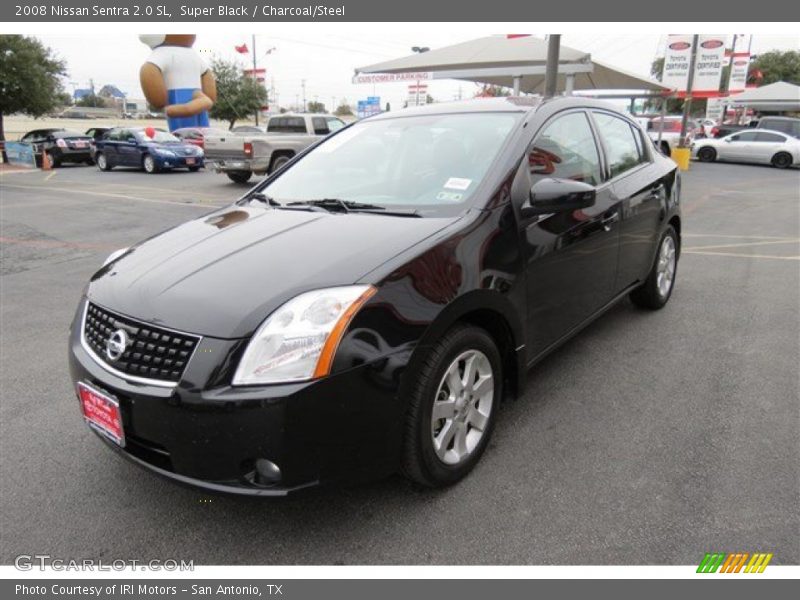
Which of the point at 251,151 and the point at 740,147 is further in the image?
Answer: the point at 740,147

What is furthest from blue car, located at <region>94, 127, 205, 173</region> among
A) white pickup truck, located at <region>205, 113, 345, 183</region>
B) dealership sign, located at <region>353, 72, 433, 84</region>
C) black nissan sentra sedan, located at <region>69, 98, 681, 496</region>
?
black nissan sentra sedan, located at <region>69, 98, 681, 496</region>

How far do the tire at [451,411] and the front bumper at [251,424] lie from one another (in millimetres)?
141

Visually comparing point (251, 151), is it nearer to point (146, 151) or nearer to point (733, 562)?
point (146, 151)

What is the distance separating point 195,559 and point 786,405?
3148 mm

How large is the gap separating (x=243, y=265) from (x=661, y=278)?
148 inches

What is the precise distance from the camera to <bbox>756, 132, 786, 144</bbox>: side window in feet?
71.2

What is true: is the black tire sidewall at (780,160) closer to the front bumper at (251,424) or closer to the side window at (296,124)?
the side window at (296,124)

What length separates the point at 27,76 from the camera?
2434cm

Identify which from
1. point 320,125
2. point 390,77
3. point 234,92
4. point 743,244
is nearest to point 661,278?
point 743,244

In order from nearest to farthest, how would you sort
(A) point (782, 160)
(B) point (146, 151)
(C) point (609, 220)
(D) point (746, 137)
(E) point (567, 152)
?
(E) point (567, 152) < (C) point (609, 220) < (B) point (146, 151) < (A) point (782, 160) < (D) point (746, 137)

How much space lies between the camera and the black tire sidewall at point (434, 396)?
7.52 feet

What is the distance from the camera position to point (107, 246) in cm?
787

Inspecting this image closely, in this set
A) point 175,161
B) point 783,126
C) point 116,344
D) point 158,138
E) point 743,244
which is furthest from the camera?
point 783,126

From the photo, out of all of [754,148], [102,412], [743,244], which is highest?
[754,148]
